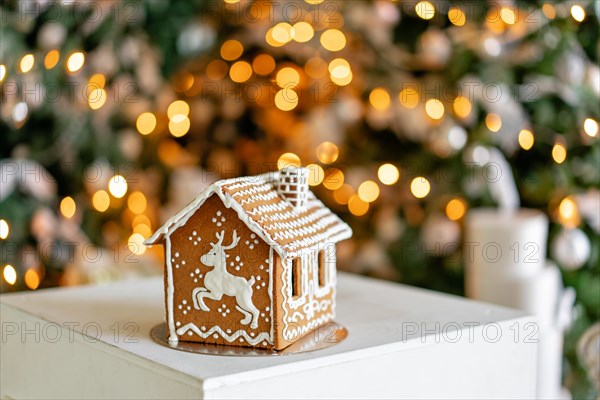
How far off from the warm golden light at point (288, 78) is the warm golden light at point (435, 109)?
414 mm

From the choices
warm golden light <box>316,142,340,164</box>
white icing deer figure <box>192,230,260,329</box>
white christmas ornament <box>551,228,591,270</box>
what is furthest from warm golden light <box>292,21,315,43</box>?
white icing deer figure <box>192,230,260,329</box>

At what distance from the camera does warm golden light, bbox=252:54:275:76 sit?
78.4 inches

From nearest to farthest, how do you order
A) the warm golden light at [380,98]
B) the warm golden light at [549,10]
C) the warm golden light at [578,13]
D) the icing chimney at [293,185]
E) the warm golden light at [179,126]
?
1. the icing chimney at [293,185]
2. the warm golden light at [578,13]
3. the warm golden light at [549,10]
4. the warm golden light at [380,98]
5. the warm golden light at [179,126]

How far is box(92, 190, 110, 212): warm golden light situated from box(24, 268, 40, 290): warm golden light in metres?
0.29

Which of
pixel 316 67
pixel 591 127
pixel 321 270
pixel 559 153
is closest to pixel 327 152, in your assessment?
pixel 316 67

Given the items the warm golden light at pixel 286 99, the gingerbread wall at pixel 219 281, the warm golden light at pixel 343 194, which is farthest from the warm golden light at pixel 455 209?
the gingerbread wall at pixel 219 281

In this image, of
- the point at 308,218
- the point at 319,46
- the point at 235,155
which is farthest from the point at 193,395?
the point at 235,155

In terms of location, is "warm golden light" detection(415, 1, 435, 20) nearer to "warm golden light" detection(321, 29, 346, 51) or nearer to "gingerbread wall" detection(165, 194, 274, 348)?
"warm golden light" detection(321, 29, 346, 51)

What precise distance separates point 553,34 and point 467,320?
0.69 metres

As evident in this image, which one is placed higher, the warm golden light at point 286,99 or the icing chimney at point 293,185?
the warm golden light at point 286,99

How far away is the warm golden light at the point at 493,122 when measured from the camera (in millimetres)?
1549

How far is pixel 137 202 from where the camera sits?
1898mm

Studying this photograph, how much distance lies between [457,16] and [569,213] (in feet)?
1.33

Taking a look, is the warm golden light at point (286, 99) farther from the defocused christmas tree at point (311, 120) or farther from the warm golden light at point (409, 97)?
the warm golden light at point (409, 97)
